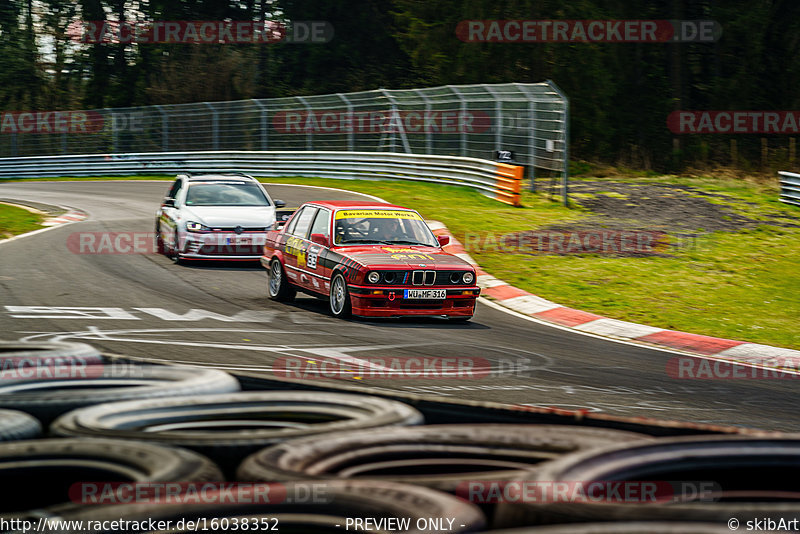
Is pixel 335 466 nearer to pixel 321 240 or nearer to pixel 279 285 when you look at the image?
pixel 321 240

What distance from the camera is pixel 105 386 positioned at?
5.06 meters

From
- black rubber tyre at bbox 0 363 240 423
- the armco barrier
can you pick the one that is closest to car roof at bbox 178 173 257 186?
the armco barrier

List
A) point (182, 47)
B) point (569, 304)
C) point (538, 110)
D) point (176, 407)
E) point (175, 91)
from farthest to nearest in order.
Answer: point (182, 47)
point (175, 91)
point (538, 110)
point (569, 304)
point (176, 407)

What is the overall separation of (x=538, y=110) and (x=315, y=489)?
74.5 feet

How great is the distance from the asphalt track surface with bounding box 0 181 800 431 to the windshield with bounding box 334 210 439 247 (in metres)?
1.12

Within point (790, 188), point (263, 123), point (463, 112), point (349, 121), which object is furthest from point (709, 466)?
point (263, 123)

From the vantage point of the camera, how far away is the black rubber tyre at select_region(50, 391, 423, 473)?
397 centimetres

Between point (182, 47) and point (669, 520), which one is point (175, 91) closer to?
point (182, 47)

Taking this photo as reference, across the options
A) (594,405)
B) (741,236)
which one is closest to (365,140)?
(741,236)

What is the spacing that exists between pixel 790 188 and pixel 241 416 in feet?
75.2

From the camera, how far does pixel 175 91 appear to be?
49844 millimetres

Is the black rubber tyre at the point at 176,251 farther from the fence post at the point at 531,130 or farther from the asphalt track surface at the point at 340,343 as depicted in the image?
the fence post at the point at 531,130

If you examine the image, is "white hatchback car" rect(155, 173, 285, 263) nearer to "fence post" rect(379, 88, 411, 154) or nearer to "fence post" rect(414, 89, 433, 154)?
"fence post" rect(414, 89, 433, 154)

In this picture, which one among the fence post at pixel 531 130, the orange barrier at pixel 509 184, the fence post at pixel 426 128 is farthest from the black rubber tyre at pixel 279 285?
the fence post at pixel 426 128
